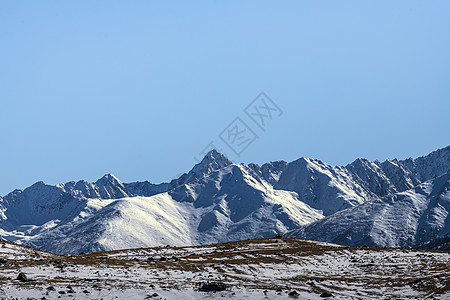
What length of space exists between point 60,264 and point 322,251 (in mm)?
53530

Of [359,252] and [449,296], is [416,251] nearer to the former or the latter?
[359,252]

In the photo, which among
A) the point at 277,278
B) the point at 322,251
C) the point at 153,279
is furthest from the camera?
the point at 322,251

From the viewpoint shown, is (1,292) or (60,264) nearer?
(1,292)

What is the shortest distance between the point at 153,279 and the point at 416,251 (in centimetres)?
6694

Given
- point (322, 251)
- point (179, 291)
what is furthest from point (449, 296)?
point (322, 251)

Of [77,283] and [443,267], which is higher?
[77,283]

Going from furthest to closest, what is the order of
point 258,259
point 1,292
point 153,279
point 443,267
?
point 258,259
point 443,267
point 153,279
point 1,292

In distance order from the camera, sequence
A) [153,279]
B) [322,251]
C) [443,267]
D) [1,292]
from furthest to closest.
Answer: [322,251] < [443,267] < [153,279] < [1,292]

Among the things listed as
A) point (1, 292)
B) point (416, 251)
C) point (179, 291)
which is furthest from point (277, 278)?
point (416, 251)

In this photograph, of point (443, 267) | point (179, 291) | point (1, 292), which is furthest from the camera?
point (443, 267)

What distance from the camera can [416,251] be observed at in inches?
4818

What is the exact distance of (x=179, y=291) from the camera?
70438mm

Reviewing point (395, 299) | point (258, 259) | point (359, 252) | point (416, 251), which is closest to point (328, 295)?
point (395, 299)

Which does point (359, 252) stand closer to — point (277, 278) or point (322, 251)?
point (322, 251)
